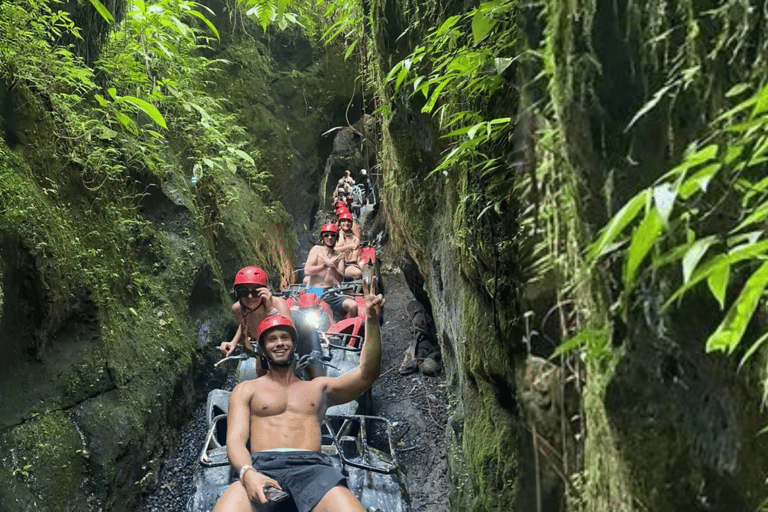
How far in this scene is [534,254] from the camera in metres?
1.85

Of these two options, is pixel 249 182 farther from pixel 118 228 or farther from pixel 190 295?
pixel 118 228

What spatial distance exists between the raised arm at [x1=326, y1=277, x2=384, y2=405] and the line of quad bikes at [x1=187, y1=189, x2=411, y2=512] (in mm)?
456

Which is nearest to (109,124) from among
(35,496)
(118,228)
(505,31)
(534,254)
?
(118,228)

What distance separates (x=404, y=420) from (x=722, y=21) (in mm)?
6496

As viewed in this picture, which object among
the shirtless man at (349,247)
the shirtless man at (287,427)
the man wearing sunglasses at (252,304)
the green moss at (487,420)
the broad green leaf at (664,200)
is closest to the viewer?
A: the broad green leaf at (664,200)

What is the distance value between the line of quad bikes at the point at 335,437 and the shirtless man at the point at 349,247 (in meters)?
1.58

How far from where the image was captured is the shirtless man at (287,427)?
367 centimetres

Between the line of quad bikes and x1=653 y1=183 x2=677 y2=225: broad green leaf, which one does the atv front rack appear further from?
x1=653 y1=183 x2=677 y2=225: broad green leaf

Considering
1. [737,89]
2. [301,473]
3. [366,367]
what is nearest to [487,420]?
[366,367]

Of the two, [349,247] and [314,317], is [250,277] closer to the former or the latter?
[314,317]

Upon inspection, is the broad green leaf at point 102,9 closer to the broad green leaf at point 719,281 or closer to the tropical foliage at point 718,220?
the tropical foliage at point 718,220

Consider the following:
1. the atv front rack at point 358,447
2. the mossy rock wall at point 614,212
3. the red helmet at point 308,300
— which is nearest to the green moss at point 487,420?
the mossy rock wall at point 614,212

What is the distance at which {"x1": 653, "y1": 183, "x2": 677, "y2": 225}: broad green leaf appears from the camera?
2.77 feet

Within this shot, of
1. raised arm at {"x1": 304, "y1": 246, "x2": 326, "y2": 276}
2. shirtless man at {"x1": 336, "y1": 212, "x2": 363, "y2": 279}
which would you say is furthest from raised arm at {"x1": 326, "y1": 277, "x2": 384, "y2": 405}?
shirtless man at {"x1": 336, "y1": 212, "x2": 363, "y2": 279}
